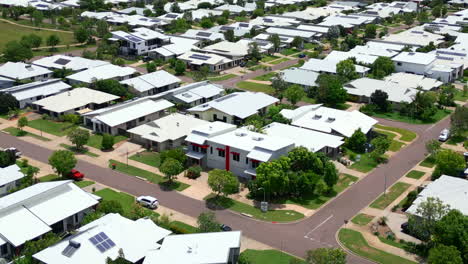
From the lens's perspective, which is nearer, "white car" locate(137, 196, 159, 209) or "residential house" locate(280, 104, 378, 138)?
"white car" locate(137, 196, 159, 209)

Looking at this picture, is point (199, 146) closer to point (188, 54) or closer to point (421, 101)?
point (421, 101)

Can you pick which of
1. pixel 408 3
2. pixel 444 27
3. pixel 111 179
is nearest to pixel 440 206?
pixel 111 179

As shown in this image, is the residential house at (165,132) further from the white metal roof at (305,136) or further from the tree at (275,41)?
the tree at (275,41)

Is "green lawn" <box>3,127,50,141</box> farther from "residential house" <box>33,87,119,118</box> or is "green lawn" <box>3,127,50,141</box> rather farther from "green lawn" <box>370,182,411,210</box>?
"green lawn" <box>370,182,411,210</box>

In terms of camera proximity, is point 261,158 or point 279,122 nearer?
point 261,158

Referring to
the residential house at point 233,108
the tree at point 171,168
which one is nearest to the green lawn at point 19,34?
the residential house at point 233,108

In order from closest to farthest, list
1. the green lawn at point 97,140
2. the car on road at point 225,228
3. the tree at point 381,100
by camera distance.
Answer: the car on road at point 225,228 → the green lawn at point 97,140 → the tree at point 381,100

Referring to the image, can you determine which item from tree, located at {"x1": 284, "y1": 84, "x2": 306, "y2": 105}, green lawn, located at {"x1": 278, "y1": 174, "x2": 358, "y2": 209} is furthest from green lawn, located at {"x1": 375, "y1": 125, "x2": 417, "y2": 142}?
green lawn, located at {"x1": 278, "y1": 174, "x2": 358, "y2": 209}
